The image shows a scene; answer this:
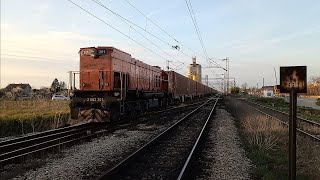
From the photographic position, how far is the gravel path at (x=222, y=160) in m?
7.94

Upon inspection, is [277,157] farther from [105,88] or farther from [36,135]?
[105,88]

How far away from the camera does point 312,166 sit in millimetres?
8375

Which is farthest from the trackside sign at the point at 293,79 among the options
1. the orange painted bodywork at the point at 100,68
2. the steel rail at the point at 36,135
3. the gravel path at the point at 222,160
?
the orange painted bodywork at the point at 100,68

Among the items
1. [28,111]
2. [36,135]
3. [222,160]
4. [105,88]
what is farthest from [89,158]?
[28,111]

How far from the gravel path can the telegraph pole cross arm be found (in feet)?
5.72

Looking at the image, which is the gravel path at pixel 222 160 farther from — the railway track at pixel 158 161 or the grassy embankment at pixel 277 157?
the railway track at pixel 158 161

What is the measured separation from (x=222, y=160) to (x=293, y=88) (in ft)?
12.2

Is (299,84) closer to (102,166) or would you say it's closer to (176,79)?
(102,166)

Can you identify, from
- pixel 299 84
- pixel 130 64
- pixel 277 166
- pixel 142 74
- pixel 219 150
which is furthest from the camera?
pixel 142 74

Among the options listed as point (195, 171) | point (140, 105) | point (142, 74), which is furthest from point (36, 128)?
point (195, 171)

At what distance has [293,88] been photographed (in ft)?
20.7

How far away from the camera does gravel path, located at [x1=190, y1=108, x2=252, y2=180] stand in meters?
7.94

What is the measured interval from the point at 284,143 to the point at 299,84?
21.5 ft

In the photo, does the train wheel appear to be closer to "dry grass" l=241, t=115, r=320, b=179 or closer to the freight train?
the freight train
